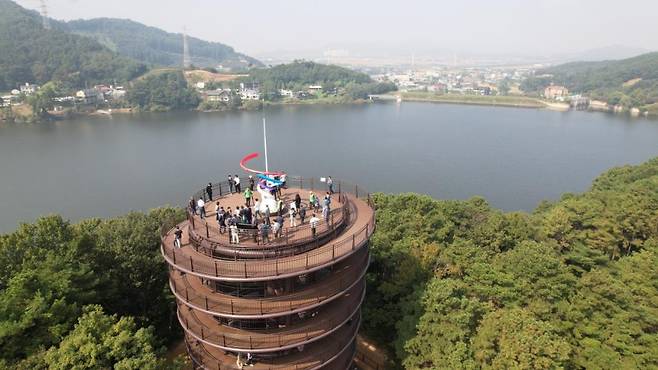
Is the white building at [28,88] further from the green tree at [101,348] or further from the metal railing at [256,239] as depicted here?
the metal railing at [256,239]

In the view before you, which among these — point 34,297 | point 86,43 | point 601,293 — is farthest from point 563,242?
point 86,43

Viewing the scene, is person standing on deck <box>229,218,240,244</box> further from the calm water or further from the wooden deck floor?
the calm water

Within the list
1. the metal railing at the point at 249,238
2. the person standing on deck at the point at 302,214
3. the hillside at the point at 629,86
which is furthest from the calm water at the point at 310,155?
the person standing on deck at the point at 302,214

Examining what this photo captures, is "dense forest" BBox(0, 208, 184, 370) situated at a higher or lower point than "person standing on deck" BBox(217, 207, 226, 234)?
lower

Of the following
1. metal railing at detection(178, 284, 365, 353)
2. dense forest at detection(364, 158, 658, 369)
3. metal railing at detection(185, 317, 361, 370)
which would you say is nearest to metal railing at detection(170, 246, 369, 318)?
metal railing at detection(178, 284, 365, 353)

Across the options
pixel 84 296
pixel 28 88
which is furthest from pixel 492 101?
pixel 84 296
